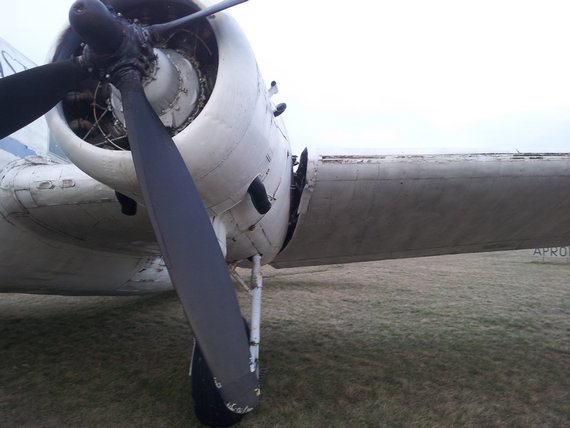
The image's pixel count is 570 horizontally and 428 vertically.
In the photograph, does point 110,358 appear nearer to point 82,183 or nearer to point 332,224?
point 82,183

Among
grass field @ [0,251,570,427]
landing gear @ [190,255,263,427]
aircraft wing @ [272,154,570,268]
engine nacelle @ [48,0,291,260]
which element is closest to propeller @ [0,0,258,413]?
engine nacelle @ [48,0,291,260]

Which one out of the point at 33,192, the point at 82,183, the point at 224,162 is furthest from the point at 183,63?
the point at 33,192

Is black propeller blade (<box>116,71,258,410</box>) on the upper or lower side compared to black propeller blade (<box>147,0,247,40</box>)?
lower

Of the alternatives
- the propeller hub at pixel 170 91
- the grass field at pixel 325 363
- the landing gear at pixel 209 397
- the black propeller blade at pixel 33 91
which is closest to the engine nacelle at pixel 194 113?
the propeller hub at pixel 170 91

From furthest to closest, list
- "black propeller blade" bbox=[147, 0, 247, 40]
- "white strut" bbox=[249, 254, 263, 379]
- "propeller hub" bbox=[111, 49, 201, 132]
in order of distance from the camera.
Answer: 1. "white strut" bbox=[249, 254, 263, 379]
2. "propeller hub" bbox=[111, 49, 201, 132]
3. "black propeller blade" bbox=[147, 0, 247, 40]

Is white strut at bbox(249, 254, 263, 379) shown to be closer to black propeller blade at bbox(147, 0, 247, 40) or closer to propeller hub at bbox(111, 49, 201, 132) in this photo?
propeller hub at bbox(111, 49, 201, 132)

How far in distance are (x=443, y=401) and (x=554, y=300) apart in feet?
19.0

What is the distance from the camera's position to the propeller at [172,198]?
91.2 inches

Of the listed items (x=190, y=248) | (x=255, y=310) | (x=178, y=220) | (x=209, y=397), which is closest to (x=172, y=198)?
(x=178, y=220)

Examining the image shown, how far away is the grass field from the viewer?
3475 millimetres

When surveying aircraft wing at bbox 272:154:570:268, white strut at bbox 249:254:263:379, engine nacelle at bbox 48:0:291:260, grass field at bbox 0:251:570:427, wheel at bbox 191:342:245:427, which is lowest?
grass field at bbox 0:251:570:427

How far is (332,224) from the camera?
4.44 meters

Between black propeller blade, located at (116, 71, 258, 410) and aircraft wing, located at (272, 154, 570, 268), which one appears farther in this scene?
aircraft wing, located at (272, 154, 570, 268)

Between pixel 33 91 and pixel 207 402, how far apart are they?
7.58 ft
